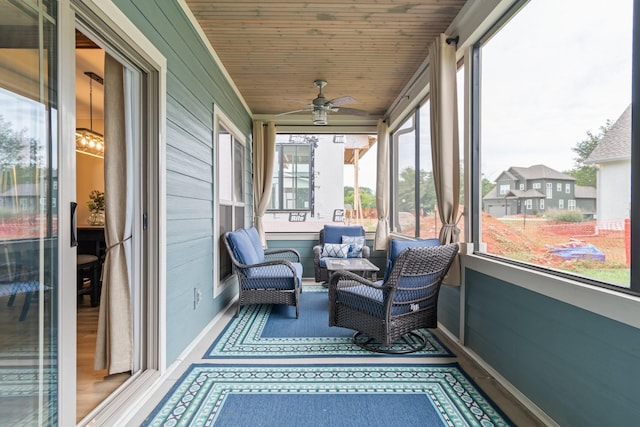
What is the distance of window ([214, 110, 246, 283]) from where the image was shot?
343 cm

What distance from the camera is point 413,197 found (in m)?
4.31

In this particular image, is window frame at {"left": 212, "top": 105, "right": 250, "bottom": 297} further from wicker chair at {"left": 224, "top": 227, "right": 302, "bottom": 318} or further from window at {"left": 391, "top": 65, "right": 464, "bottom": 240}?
window at {"left": 391, "top": 65, "right": 464, "bottom": 240}

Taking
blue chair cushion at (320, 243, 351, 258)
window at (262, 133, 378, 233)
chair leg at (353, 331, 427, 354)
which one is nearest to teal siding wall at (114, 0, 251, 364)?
chair leg at (353, 331, 427, 354)

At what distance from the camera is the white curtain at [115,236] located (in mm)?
1977

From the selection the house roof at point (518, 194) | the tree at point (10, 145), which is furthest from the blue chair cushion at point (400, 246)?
the tree at point (10, 145)

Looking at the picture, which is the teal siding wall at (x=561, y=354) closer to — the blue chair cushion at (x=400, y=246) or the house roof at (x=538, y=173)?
the blue chair cushion at (x=400, y=246)

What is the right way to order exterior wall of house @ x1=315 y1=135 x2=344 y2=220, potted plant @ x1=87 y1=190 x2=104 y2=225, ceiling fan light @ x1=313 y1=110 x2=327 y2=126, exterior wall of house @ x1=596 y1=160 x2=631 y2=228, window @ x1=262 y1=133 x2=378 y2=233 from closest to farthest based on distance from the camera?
exterior wall of house @ x1=596 y1=160 x2=631 y2=228 → ceiling fan light @ x1=313 y1=110 x2=327 y2=126 → potted plant @ x1=87 y1=190 x2=104 y2=225 → window @ x1=262 y1=133 x2=378 y2=233 → exterior wall of house @ x1=315 y1=135 x2=344 y2=220

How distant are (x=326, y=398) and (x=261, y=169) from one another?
3988 mm

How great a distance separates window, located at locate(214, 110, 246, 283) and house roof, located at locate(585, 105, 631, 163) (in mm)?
3064

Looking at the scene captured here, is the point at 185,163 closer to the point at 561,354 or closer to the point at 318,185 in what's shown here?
the point at 561,354

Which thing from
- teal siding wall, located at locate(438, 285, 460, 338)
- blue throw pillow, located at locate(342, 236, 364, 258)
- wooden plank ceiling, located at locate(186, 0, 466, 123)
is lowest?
teal siding wall, located at locate(438, 285, 460, 338)

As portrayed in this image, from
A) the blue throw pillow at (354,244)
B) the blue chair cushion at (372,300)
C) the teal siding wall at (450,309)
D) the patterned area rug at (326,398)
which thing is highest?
the blue throw pillow at (354,244)

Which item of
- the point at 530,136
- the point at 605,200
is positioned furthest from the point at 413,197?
the point at 605,200

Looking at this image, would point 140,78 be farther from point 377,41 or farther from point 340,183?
point 340,183
